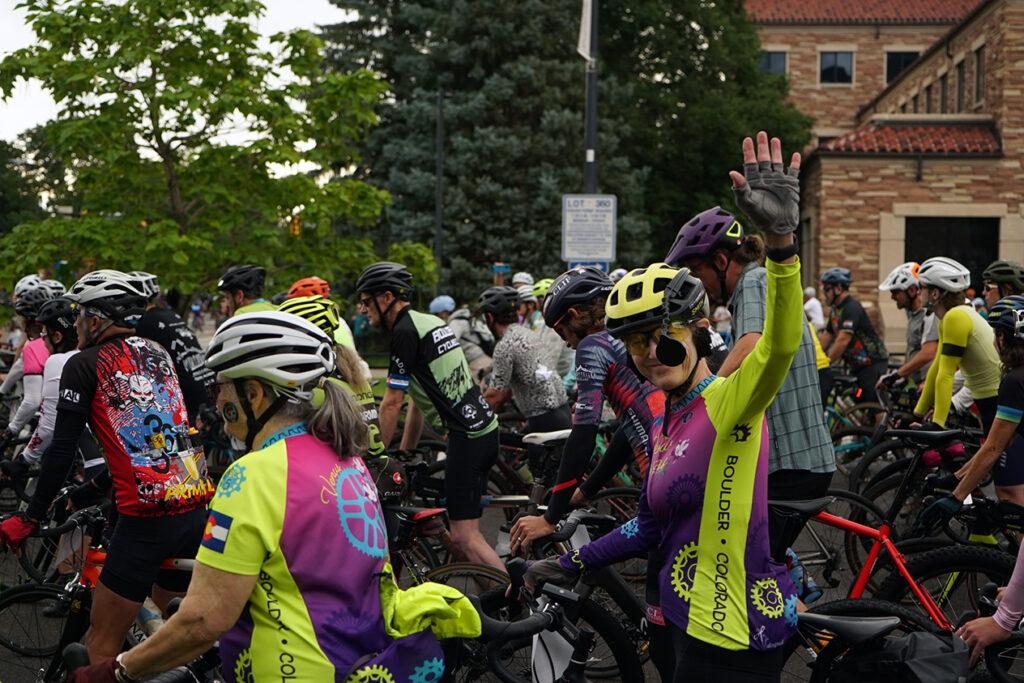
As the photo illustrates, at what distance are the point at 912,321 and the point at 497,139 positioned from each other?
20939 mm

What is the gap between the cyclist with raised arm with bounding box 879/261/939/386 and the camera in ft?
34.1

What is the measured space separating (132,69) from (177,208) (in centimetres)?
174

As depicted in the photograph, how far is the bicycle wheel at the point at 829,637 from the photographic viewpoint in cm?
390

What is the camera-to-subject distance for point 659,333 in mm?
3166

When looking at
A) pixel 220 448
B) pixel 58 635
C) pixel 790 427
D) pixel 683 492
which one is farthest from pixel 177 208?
pixel 683 492

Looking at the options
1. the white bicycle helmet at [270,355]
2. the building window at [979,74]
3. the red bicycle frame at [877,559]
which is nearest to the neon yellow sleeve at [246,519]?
the white bicycle helmet at [270,355]

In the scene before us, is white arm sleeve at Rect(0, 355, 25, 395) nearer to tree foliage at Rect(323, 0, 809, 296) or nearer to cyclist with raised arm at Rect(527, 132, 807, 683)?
cyclist with raised arm at Rect(527, 132, 807, 683)

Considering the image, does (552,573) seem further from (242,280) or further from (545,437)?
(242,280)

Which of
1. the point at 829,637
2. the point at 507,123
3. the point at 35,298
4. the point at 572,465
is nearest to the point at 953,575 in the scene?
the point at 829,637

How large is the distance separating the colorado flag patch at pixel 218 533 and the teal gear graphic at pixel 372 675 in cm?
45

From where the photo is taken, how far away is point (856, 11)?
59156mm

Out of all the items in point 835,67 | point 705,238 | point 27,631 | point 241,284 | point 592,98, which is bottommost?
point 27,631

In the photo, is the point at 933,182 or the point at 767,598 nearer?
the point at 767,598

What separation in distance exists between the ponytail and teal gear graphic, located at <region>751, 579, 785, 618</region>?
1.14 metres
